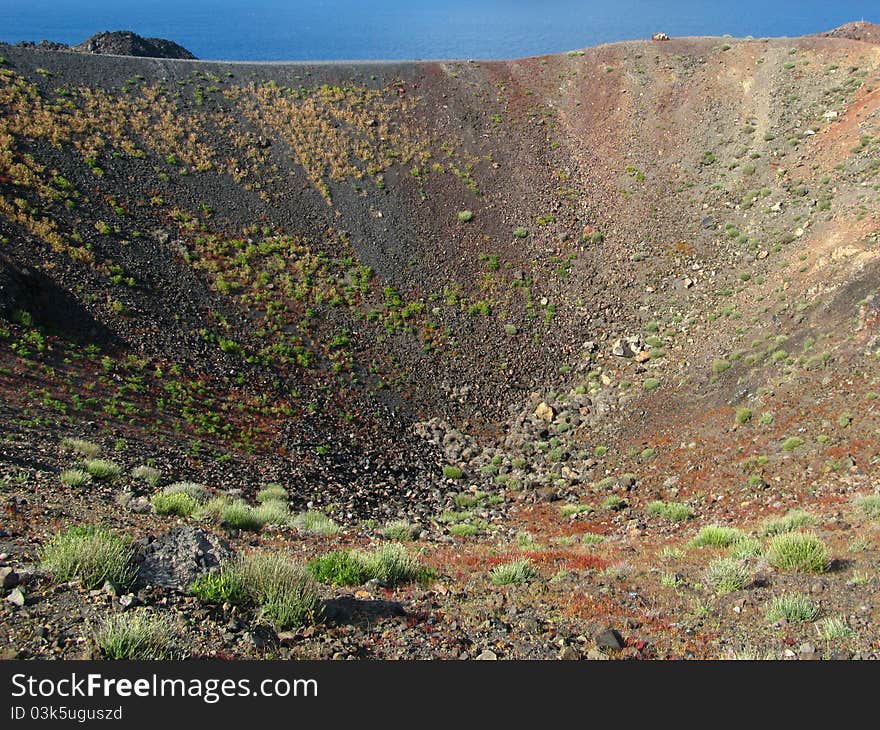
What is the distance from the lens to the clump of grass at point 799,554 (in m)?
9.40

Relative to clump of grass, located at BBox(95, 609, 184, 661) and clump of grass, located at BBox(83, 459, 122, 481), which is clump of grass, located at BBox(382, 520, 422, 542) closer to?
clump of grass, located at BBox(83, 459, 122, 481)

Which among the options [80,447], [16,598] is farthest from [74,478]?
[16,598]

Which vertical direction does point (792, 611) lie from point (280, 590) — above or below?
below

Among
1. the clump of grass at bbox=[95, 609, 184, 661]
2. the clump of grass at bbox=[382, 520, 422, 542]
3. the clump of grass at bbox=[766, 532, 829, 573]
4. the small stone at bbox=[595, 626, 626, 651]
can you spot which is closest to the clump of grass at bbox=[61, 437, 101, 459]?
the clump of grass at bbox=[382, 520, 422, 542]

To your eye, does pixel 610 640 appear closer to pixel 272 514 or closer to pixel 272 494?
pixel 272 514

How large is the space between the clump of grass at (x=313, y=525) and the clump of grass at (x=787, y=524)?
9.28m

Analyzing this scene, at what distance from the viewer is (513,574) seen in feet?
32.4

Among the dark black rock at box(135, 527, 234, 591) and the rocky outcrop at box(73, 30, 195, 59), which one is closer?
the dark black rock at box(135, 527, 234, 591)

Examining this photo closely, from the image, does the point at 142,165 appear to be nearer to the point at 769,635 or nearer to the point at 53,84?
the point at 53,84

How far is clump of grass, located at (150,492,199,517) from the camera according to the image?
1248cm

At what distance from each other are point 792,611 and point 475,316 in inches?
949

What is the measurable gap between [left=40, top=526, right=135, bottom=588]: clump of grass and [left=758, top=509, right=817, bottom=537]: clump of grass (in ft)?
37.4

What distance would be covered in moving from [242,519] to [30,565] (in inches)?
219

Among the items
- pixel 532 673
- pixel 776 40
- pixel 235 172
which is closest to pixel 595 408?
pixel 532 673
